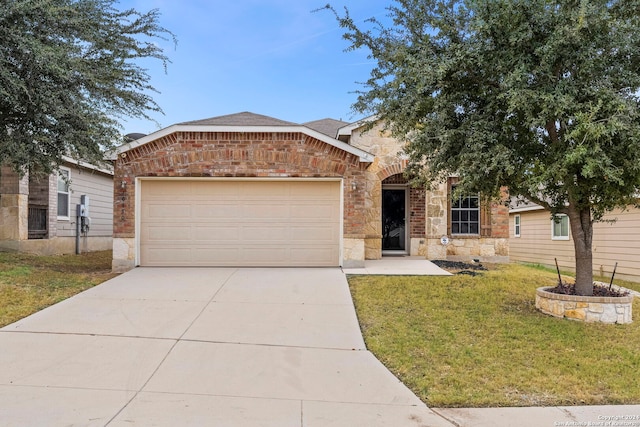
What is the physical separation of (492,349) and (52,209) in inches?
578

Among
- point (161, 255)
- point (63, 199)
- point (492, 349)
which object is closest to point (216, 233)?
point (161, 255)

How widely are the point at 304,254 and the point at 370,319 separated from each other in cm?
431

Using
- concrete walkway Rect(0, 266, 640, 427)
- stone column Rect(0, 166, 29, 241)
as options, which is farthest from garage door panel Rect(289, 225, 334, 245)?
stone column Rect(0, 166, 29, 241)

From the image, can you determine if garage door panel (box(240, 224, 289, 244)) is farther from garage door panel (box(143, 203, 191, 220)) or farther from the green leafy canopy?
the green leafy canopy

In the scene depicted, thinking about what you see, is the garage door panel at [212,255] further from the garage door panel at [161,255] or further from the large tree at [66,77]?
the large tree at [66,77]

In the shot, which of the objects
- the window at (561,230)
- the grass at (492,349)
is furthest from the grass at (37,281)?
the window at (561,230)

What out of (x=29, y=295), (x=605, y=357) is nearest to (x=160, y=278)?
(x=29, y=295)

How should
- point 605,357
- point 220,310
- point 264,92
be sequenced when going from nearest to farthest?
point 605,357, point 220,310, point 264,92

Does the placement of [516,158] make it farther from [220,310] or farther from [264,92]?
[264,92]

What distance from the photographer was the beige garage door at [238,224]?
1123 centimetres

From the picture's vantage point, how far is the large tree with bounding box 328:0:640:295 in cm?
616

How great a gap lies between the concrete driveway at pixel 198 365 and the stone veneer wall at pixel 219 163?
105 inches

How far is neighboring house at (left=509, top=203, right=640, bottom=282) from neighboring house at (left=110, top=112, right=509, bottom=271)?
4419 mm

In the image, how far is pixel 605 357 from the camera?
5.72 meters
